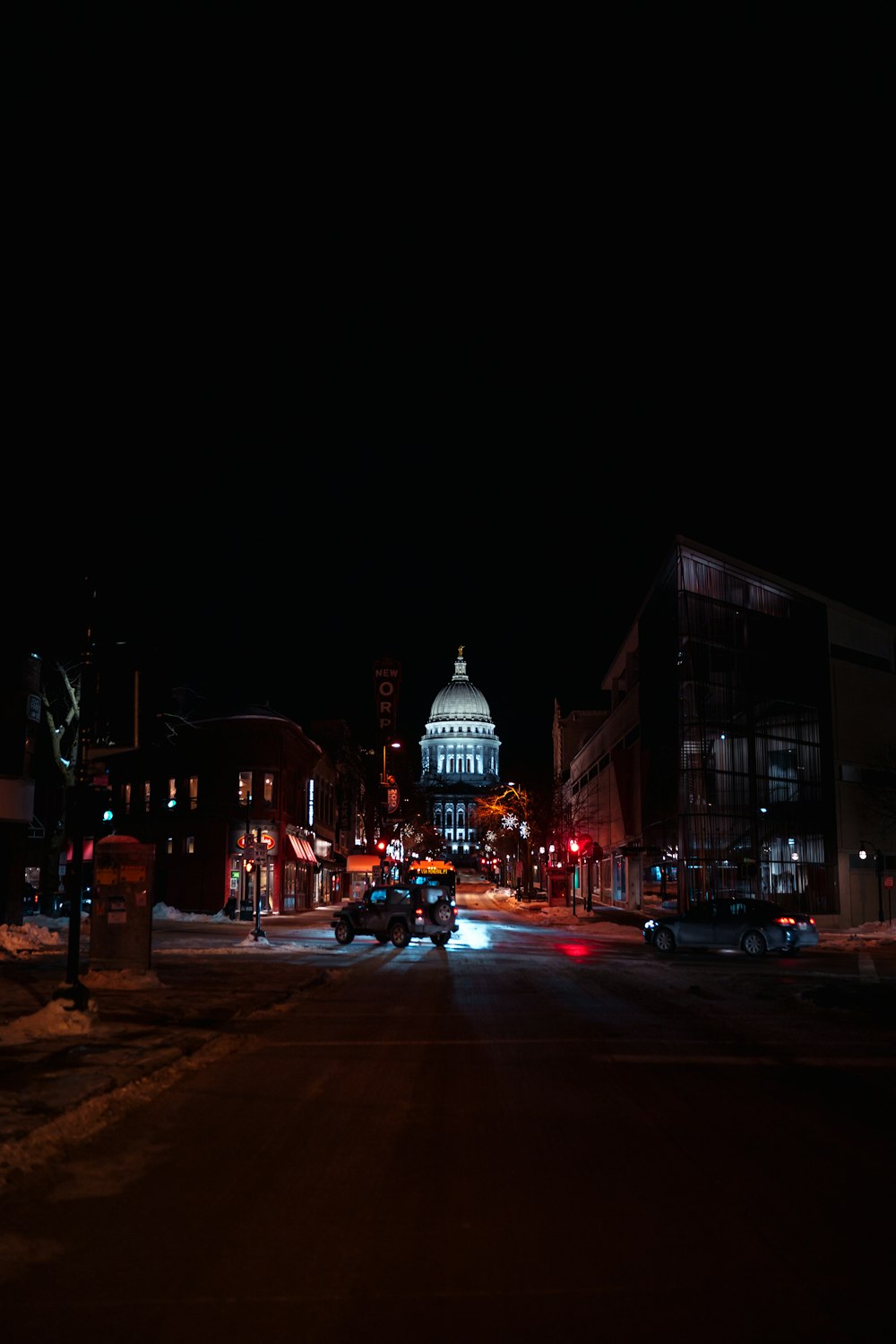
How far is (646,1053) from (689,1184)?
5790mm

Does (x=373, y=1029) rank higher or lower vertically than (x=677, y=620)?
lower

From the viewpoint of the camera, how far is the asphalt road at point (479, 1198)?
5266 millimetres

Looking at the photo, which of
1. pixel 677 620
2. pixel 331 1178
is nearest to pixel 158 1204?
pixel 331 1178

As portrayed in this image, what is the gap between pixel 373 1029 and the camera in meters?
15.4

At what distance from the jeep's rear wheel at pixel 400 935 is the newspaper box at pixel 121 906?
47.5 ft

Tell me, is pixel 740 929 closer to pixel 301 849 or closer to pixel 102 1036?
pixel 102 1036

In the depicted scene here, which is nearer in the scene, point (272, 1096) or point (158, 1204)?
point (158, 1204)

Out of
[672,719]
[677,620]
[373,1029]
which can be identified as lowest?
[373,1029]

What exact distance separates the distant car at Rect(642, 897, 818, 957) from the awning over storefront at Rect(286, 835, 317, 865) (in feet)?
112

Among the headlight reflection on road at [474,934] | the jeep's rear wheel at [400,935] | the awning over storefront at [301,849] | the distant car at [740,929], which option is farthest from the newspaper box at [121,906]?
the awning over storefront at [301,849]

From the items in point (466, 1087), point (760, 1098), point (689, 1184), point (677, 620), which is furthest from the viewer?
point (677, 620)

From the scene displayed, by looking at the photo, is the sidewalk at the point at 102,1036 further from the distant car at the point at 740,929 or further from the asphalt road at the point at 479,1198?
the distant car at the point at 740,929

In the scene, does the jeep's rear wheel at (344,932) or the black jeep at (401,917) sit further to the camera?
the jeep's rear wheel at (344,932)

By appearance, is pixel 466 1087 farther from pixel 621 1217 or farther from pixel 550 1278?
pixel 550 1278
